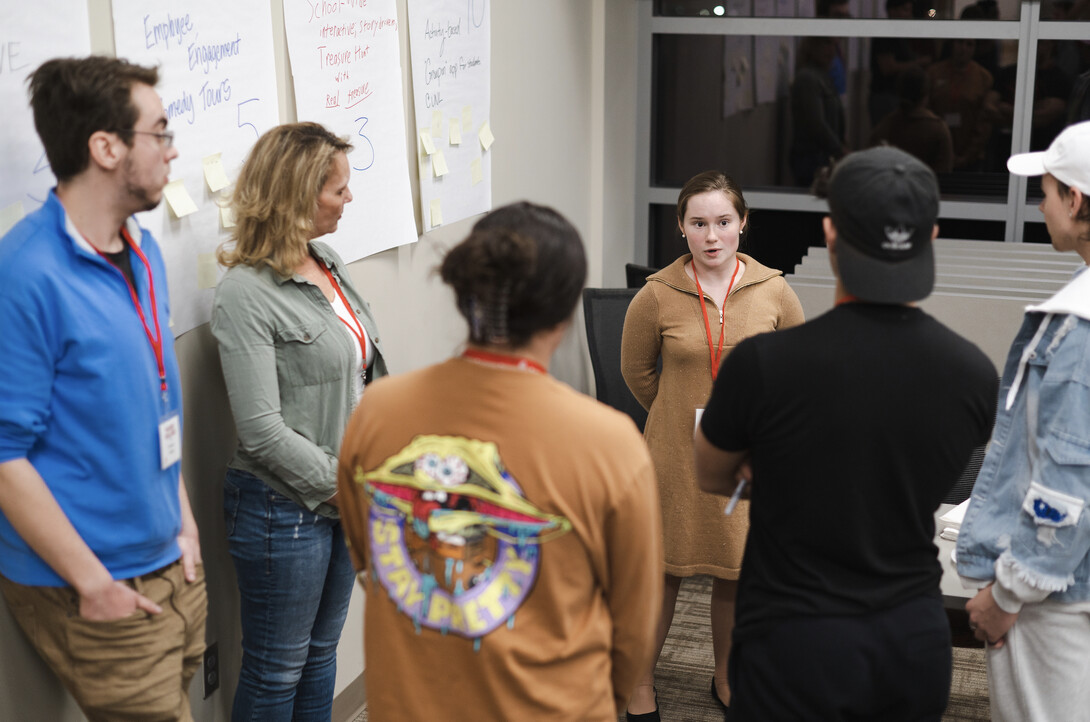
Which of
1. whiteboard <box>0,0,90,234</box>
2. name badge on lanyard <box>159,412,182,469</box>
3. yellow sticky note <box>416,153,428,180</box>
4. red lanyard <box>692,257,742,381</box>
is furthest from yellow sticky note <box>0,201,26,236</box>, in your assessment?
red lanyard <box>692,257,742,381</box>

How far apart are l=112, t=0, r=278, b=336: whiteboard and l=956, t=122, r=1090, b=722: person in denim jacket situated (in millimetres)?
1551

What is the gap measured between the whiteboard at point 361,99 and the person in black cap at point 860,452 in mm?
1425

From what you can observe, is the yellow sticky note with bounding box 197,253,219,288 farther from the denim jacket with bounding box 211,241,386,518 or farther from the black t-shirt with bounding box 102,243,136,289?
the black t-shirt with bounding box 102,243,136,289

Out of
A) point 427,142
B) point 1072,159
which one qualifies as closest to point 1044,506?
point 1072,159

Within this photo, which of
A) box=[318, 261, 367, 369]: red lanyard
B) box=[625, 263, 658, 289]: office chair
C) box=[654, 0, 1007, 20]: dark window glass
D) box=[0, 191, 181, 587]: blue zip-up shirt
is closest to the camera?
box=[0, 191, 181, 587]: blue zip-up shirt

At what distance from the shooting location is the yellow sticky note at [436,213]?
3.03m

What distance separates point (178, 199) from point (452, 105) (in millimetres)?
1314

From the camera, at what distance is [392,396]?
4.09ft

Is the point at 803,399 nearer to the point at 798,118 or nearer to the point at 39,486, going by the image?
the point at 39,486

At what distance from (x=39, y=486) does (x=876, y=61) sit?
13.6 feet

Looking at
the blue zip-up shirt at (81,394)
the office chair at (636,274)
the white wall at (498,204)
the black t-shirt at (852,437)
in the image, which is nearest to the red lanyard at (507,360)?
the white wall at (498,204)

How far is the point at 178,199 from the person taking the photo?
197cm

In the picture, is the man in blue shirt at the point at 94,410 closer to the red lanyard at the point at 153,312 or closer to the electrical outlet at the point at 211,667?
the red lanyard at the point at 153,312

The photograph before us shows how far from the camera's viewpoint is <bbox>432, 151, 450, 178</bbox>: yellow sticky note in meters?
3.03
